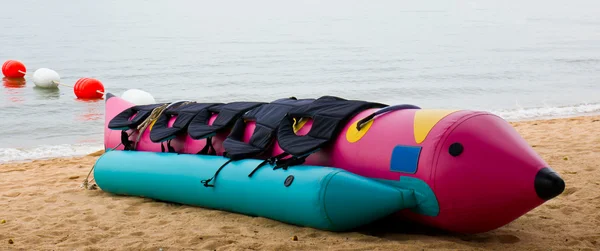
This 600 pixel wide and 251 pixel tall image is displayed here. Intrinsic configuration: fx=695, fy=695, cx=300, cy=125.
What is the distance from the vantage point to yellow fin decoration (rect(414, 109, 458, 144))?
4051mm

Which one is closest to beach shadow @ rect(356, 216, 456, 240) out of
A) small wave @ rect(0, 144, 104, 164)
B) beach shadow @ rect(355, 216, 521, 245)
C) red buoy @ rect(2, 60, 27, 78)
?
beach shadow @ rect(355, 216, 521, 245)

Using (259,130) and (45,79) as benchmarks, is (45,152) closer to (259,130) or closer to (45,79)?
(259,130)

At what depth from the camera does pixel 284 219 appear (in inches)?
175

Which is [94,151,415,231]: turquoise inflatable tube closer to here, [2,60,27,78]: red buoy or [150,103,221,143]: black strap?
[150,103,221,143]: black strap

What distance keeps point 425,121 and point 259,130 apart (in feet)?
4.14

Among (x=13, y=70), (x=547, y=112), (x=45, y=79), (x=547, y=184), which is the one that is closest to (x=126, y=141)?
(x=547, y=184)

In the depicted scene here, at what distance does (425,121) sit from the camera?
4.12m

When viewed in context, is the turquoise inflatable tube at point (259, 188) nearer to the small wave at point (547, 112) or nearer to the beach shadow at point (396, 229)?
the beach shadow at point (396, 229)

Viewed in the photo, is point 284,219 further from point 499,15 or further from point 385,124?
point 499,15

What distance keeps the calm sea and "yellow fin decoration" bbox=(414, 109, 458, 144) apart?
6.82 m

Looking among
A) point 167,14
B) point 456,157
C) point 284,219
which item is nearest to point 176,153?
point 284,219

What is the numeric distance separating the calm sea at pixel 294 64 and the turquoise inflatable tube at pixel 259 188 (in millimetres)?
4601

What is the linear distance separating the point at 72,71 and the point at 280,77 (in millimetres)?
5974

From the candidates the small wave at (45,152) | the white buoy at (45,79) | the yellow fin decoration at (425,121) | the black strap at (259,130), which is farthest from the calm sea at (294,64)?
the yellow fin decoration at (425,121)
